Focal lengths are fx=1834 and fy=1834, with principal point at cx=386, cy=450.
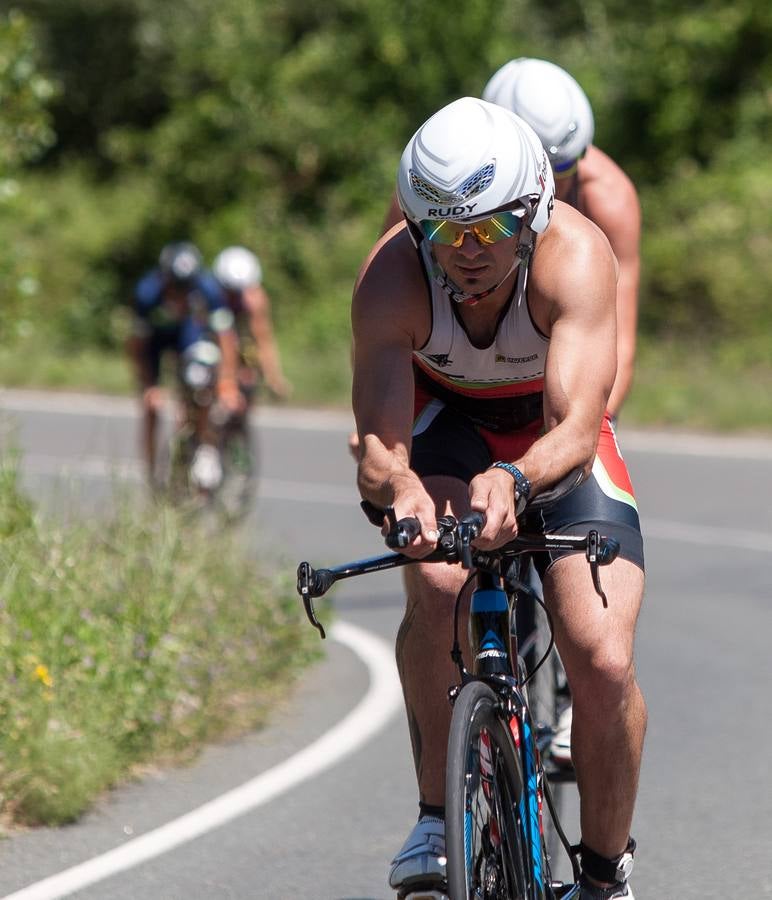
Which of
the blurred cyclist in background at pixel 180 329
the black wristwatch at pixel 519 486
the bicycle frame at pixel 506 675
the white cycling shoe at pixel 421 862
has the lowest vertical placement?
the white cycling shoe at pixel 421 862

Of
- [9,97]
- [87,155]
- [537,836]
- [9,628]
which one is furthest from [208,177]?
[537,836]

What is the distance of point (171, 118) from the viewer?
3369cm

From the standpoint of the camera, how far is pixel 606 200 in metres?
6.00

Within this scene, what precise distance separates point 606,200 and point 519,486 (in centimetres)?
240

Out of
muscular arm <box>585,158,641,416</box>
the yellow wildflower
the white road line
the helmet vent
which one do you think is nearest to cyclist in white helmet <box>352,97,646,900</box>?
the helmet vent

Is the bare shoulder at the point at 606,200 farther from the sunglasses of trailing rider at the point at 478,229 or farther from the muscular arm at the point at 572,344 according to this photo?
the sunglasses of trailing rider at the point at 478,229

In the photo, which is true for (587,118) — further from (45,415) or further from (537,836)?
(45,415)

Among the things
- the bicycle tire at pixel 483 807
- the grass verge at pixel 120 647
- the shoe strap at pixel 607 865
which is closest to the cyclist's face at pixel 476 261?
the bicycle tire at pixel 483 807

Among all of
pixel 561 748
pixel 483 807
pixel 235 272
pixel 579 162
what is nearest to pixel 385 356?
A: pixel 483 807

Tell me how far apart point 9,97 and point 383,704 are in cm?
341

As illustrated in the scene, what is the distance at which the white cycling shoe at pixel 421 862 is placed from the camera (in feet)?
12.9

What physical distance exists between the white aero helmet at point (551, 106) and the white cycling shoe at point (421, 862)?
2330mm

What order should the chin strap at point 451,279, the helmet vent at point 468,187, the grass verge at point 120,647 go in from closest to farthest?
the helmet vent at point 468,187 < the chin strap at point 451,279 < the grass verge at point 120,647

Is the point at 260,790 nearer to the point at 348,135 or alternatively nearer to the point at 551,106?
the point at 551,106
